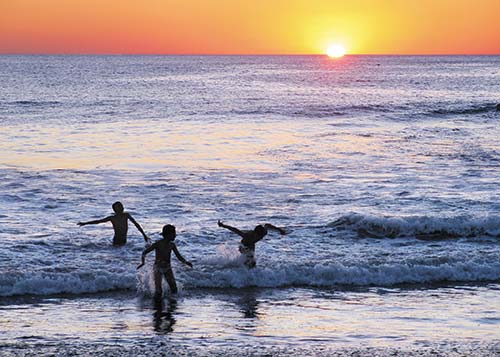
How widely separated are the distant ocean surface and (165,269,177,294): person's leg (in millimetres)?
215

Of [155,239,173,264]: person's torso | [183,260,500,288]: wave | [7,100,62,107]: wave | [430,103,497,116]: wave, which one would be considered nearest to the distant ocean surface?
[183,260,500,288]: wave

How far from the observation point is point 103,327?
39.5 feet

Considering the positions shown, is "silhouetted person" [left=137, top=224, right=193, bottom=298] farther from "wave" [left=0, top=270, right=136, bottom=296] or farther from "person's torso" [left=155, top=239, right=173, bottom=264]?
"wave" [left=0, top=270, right=136, bottom=296]

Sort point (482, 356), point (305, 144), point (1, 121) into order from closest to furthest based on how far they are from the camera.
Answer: point (482, 356), point (305, 144), point (1, 121)

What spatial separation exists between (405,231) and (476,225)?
1.91 m

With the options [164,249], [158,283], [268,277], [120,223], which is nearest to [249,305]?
[158,283]

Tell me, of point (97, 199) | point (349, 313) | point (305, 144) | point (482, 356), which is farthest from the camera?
point (305, 144)

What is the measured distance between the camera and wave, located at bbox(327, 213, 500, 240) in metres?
20.5

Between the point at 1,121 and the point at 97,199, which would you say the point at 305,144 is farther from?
the point at 1,121

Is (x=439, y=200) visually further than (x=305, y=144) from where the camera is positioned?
No

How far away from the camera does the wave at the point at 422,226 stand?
20500mm

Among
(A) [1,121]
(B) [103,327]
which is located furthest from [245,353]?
(A) [1,121]

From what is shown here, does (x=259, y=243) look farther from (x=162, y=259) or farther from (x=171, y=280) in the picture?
(x=162, y=259)

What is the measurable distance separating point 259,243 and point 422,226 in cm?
467
